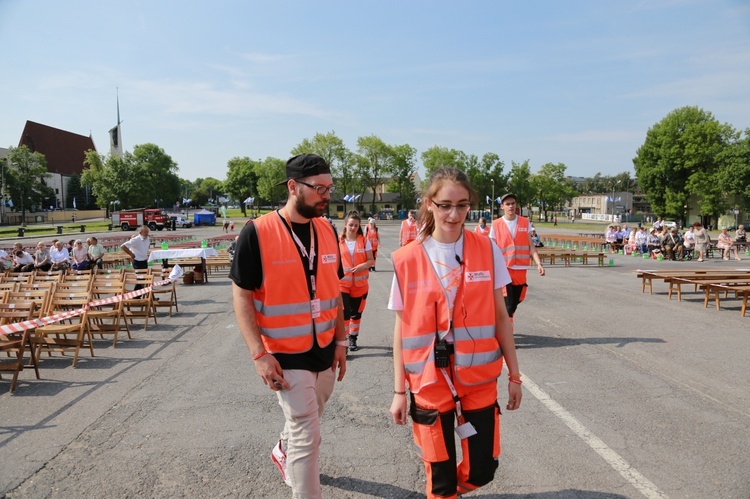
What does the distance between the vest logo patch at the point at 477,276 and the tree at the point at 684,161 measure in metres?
66.2

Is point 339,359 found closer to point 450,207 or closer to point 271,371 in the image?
point 271,371

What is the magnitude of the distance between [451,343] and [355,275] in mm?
4211

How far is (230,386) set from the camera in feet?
18.5

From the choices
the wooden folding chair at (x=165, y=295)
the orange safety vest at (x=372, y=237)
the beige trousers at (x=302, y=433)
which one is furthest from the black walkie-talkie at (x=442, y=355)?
the wooden folding chair at (x=165, y=295)

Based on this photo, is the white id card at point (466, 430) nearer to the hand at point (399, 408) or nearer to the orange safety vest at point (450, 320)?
the orange safety vest at point (450, 320)

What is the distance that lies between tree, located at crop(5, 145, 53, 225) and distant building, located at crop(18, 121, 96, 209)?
965 inches

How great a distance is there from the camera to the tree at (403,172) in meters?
102

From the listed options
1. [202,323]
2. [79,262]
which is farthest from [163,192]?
[202,323]

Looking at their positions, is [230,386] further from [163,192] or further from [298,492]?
[163,192]

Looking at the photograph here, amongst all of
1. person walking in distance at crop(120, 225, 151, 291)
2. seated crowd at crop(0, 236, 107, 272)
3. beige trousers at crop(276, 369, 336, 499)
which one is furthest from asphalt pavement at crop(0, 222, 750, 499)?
seated crowd at crop(0, 236, 107, 272)

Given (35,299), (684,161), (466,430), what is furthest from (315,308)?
(684,161)

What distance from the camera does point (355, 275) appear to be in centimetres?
666

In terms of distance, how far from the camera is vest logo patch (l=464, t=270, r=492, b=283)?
2.51m

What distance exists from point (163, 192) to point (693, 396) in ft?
350
